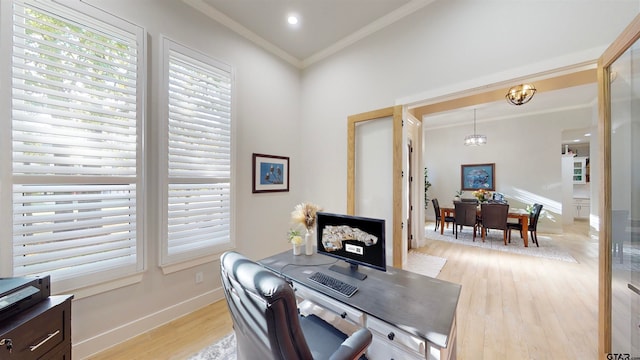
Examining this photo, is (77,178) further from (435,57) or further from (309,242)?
(435,57)

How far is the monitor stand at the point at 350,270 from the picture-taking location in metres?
1.61

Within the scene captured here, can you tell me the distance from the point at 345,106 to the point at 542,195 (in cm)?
658

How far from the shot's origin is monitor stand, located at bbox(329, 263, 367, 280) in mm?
1606

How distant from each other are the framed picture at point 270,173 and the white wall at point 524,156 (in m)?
6.44

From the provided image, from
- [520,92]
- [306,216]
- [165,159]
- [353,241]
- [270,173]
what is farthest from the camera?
[520,92]

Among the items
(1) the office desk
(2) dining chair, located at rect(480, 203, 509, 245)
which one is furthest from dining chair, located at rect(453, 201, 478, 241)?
(1) the office desk

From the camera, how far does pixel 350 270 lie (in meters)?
1.71

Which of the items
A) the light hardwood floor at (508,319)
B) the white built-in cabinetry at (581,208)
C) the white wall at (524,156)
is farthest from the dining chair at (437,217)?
the white built-in cabinetry at (581,208)

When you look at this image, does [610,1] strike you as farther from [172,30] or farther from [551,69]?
[172,30]

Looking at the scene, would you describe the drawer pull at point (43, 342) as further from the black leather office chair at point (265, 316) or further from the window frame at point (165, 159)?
the black leather office chair at point (265, 316)

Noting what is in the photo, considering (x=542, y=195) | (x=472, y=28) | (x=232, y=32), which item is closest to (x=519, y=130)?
(x=542, y=195)

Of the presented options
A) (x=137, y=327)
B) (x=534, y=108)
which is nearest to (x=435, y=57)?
(x=137, y=327)

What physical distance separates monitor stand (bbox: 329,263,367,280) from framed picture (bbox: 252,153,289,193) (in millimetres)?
1730

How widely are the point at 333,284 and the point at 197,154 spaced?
6.59ft
